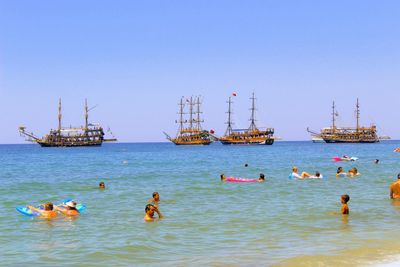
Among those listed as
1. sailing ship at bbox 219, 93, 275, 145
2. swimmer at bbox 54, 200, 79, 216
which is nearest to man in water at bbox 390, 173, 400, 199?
swimmer at bbox 54, 200, 79, 216

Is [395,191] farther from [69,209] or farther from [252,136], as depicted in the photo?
[252,136]

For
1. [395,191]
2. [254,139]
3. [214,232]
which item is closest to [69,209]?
[214,232]

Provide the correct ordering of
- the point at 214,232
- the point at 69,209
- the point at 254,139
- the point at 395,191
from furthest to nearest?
the point at 254,139, the point at 395,191, the point at 69,209, the point at 214,232

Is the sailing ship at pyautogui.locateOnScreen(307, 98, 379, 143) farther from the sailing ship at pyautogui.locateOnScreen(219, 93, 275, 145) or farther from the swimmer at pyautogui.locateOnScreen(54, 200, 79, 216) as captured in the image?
the swimmer at pyautogui.locateOnScreen(54, 200, 79, 216)

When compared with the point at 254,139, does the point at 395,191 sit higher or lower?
lower

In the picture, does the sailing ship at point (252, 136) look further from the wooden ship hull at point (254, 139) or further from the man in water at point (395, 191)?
the man in water at point (395, 191)

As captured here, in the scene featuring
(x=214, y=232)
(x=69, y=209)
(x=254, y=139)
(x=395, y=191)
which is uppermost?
(x=254, y=139)

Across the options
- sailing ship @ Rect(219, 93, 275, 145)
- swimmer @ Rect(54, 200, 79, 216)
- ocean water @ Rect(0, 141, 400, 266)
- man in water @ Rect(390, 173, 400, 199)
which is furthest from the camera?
sailing ship @ Rect(219, 93, 275, 145)

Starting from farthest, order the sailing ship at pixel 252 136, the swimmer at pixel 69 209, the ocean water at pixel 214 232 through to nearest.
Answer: the sailing ship at pixel 252 136
the swimmer at pixel 69 209
the ocean water at pixel 214 232

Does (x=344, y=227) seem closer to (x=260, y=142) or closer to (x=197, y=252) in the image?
(x=197, y=252)

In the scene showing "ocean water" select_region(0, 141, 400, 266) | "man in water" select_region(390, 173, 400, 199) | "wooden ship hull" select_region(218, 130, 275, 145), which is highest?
"wooden ship hull" select_region(218, 130, 275, 145)

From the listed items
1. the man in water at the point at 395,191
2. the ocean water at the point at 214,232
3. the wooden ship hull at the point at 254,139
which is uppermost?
the wooden ship hull at the point at 254,139

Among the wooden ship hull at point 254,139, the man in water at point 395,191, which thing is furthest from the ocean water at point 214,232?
the wooden ship hull at point 254,139

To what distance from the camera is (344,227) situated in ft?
53.3
